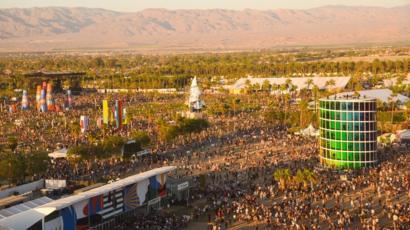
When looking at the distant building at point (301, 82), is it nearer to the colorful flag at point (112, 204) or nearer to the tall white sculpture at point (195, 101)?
the tall white sculpture at point (195, 101)

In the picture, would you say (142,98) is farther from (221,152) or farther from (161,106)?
(221,152)

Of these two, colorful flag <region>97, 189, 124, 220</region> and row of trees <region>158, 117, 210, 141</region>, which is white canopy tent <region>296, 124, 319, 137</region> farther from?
colorful flag <region>97, 189, 124, 220</region>

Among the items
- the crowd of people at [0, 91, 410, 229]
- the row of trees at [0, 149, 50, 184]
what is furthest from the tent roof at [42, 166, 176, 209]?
the row of trees at [0, 149, 50, 184]

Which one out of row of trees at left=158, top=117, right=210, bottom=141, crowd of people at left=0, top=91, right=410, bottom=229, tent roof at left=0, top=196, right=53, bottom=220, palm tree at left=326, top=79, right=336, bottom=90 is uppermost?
tent roof at left=0, top=196, right=53, bottom=220

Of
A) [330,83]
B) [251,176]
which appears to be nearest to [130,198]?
[251,176]

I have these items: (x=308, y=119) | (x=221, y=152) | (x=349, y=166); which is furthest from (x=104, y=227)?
(x=308, y=119)

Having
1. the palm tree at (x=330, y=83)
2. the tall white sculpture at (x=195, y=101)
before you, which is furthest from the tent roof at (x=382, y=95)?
the tall white sculpture at (x=195, y=101)
